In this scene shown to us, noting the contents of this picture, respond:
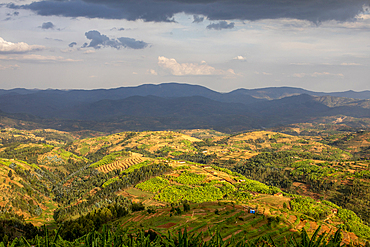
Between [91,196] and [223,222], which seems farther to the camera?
[91,196]

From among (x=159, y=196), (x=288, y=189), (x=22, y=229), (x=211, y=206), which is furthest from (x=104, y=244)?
(x=288, y=189)

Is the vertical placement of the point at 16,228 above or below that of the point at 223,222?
below

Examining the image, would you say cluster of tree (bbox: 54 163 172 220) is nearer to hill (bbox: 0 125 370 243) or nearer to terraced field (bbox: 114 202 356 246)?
hill (bbox: 0 125 370 243)

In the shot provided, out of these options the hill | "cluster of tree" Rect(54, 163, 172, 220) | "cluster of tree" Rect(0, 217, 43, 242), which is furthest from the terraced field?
"cluster of tree" Rect(54, 163, 172, 220)

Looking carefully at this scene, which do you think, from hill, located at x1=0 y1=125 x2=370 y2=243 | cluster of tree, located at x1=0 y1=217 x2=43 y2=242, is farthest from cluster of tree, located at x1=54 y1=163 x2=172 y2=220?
cluster of tree, located at x1=0 y1=217 x2=43 y2=242

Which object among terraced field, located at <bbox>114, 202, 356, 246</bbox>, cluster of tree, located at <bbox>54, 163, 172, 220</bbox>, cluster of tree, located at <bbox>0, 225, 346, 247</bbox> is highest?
cluster of tree, located at <bbox>0, 225, 346, 247</bbox>

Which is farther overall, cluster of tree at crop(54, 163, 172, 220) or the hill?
cluster of tree at crop(54, 163, 172, 220)

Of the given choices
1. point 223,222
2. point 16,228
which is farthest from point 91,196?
point 223,222

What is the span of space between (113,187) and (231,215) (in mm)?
107981

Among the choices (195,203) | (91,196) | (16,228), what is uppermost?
(195,203)

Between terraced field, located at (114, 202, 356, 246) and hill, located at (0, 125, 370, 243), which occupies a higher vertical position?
terraced field, located at (114, 202, 356, 246)

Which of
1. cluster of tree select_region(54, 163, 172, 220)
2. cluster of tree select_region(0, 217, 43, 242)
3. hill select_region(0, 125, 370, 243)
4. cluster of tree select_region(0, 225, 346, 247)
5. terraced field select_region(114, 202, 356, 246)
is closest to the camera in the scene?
cluster of tree select_region(0, 225, 346, 247)

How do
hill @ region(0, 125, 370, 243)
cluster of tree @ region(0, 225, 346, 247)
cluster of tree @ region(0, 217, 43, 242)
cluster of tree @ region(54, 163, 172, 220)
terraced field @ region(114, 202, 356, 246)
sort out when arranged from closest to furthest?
1. cluster of tree @ region(0, 225, 346, 247)
2. terraced field @ region(114, 202, 356, 246)
3. hill @ region(0, 125, 370, 243)
4. cluster of tree @ region(0, 217, 43, 242)
5. cluster of tree @ region(54, 163, 172, 220)

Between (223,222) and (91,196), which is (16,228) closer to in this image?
(91,196)
